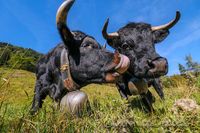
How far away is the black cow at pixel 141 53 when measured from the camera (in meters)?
7.50

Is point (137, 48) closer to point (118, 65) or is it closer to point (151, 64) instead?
point (151, 64)

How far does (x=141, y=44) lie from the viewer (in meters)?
8.68

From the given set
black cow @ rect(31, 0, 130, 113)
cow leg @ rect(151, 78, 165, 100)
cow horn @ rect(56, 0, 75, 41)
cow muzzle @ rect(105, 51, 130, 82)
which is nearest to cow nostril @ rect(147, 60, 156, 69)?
black cow @ rect(31, 0, 130, 113)

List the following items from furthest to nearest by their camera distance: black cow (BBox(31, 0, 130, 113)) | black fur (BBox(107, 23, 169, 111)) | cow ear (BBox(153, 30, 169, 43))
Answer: cow ear (BBox(153, 30, 169, 43))
black fur (BBox(107, 23, 169, 111))
black cow (BBox(31, 0, 130, 113))

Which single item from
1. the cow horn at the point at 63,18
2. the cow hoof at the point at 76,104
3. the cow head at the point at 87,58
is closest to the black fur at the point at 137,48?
the cow head at the point at 87,58

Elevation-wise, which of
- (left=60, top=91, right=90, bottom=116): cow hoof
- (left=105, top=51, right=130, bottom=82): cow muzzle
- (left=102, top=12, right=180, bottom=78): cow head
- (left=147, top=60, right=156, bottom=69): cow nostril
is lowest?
(left=60, top=91, right=90, bottom=116): cow hoof

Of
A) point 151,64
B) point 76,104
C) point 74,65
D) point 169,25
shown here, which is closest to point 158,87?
point 169,25

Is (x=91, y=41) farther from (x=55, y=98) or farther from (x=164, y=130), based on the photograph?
(x=164, y=130)

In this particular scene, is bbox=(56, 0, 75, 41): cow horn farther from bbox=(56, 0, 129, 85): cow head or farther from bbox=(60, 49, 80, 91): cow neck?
bbox=(60, 49, 80, 91): cow neck

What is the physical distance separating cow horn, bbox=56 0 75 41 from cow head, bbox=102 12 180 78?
6.25 ft

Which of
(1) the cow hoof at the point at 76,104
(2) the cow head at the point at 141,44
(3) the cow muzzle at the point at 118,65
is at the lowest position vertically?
(1) the cow hoof at the point at 76,104

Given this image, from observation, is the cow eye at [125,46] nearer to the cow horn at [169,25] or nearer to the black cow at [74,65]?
the cow horn at [169,25]

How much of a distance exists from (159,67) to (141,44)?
5.27 feet

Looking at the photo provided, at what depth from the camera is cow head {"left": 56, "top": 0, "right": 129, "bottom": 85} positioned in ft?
20.5
